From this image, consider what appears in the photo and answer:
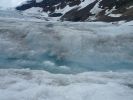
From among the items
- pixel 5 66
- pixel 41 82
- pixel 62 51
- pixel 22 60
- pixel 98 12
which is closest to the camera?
pixel 41 82

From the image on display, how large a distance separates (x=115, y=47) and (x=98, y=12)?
4810cm

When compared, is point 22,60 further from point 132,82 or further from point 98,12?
point 98,12

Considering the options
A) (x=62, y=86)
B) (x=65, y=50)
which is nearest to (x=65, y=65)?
(x=65, y=50)

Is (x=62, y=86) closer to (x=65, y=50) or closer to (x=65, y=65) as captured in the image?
(x=65, y=65)

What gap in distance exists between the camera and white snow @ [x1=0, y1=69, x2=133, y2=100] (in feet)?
36.8

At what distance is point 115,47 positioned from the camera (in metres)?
19.9

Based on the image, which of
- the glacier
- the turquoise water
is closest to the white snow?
the glacier

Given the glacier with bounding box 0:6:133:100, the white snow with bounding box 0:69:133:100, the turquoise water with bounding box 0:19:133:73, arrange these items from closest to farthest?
the white snow with bounding box 0:69:133:100
the glacier with bounding box 0:6:133:100
the turquoise water with bounding box 0:19:133:73

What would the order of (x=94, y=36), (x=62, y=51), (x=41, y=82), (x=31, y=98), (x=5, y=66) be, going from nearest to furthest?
Answer: (x=31, y=98)
(x=41, y=82)
(x=5, y=66)
(x=62, y=51)
(x=94, y=36)

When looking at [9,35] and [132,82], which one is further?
[9,35]

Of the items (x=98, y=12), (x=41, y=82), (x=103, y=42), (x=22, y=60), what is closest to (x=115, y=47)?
(x=103, y=42)

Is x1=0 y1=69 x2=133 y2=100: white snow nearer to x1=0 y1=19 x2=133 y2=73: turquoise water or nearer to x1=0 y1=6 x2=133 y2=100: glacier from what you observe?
x1=0 y1=6 x2=133 y2=100: glacier

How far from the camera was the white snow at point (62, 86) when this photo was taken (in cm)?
1120

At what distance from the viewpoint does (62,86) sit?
12102 mm
